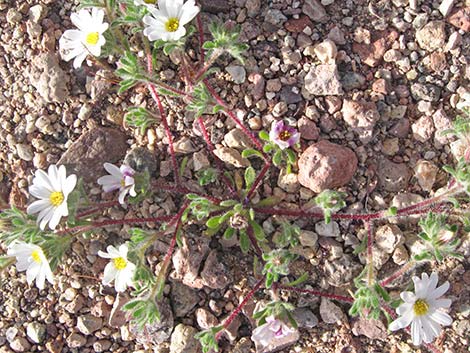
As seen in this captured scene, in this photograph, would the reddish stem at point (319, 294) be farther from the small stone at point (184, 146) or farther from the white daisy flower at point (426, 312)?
the small stone at point (184, 146)

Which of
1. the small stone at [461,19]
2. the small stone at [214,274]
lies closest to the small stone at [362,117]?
the small stone at [461,19]

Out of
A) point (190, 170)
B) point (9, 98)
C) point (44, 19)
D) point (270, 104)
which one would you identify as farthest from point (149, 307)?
point (44, 19)

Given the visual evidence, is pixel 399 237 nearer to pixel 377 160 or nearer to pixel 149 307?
pixel 377 160

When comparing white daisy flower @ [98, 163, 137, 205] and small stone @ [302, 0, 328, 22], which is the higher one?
small stone @ [302, 0, 328, 22]

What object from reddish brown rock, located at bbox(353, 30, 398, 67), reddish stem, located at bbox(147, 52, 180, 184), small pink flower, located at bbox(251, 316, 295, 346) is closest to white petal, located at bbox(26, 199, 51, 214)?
reddish stem, located at bbox(147, 52, 180, 184)

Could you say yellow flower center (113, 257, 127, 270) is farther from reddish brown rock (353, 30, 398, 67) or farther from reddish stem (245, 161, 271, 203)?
reddish brown rock (353, 30, 398, 67)

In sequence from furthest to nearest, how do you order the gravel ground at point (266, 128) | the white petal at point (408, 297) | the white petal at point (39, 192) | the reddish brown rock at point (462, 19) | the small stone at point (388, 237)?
the reddish brown rock at point (462, 19)
the gravel ground at point (266, 128)
the small stone at point (388, 237)
the white petal at point (39, 192)
the white petal at point (408, 297)
